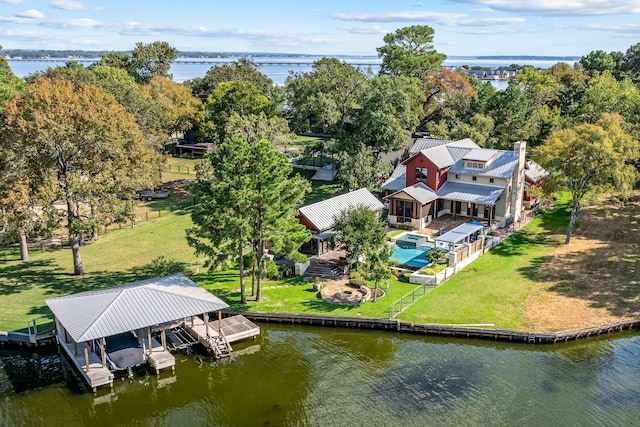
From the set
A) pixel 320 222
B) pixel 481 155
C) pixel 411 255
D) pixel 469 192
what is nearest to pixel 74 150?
pixel 320 222

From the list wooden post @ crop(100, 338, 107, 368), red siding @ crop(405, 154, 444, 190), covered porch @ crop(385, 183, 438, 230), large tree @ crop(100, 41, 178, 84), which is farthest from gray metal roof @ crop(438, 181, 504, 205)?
large tree @ crop(100, 41, 178, 84)

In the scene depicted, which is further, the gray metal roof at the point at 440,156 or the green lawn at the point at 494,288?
the gray metal roof at the point at 440,156

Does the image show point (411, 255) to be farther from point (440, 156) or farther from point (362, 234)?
point (440, 156)

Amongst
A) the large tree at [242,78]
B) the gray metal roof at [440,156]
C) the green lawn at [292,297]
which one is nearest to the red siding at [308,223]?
the green lawn at [292,297]

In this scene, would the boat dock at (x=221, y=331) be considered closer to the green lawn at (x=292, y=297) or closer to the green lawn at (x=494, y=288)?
the green lawn at (x=292, y=297)

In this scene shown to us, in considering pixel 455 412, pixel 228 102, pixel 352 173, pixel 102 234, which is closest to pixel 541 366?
pixel 455 412

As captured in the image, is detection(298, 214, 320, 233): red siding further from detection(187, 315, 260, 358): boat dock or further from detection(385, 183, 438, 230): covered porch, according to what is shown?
detection(187, 315, 260, 358): boat dock
